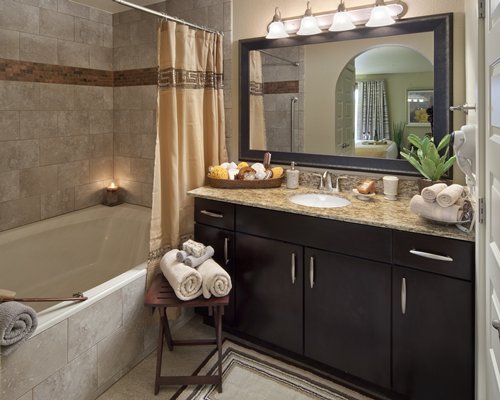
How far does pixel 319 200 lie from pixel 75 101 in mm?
2200

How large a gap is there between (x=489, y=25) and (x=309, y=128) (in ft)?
4.42

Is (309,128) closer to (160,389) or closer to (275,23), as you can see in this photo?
(275,23)

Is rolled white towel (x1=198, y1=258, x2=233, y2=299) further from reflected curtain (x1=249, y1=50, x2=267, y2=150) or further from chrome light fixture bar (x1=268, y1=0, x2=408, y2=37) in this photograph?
chrome light fixture bar (x1=268, y1=0, x2=408, y2=37)

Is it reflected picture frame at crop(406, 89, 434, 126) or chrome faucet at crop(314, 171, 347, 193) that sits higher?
reflected picture frame at crop(406, 89, 434, 126)

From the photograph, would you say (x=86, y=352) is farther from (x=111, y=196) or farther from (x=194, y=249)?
(x=111, y=196)

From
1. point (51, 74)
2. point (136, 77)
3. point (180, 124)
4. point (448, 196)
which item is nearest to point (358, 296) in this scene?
point (448, 196)

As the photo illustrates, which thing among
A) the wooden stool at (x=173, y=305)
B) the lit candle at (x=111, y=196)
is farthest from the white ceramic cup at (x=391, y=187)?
the lit candle at (x=111, y=196)

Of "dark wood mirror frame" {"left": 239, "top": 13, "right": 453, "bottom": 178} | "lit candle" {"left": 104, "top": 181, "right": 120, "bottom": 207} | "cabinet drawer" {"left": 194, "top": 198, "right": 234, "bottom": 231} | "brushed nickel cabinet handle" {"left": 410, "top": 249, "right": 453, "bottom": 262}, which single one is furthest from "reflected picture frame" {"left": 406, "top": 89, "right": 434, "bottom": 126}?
"lit candle" {"left": 104, "top": 181, "right": 120, "bottom": 207}

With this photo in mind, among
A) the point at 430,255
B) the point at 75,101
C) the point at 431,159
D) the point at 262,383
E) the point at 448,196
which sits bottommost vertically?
the point at 262,383

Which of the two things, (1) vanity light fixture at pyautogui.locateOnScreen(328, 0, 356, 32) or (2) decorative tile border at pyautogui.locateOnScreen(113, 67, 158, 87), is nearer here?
(1) vanity light fixture at pyautogui.locateOnScreen(328, 0, 356, 32)

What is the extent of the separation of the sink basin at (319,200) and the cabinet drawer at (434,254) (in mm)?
520

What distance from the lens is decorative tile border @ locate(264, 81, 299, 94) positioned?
8.09ft

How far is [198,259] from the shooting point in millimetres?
2016

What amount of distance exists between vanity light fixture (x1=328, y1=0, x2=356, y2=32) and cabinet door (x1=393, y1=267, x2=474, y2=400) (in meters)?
1.42
